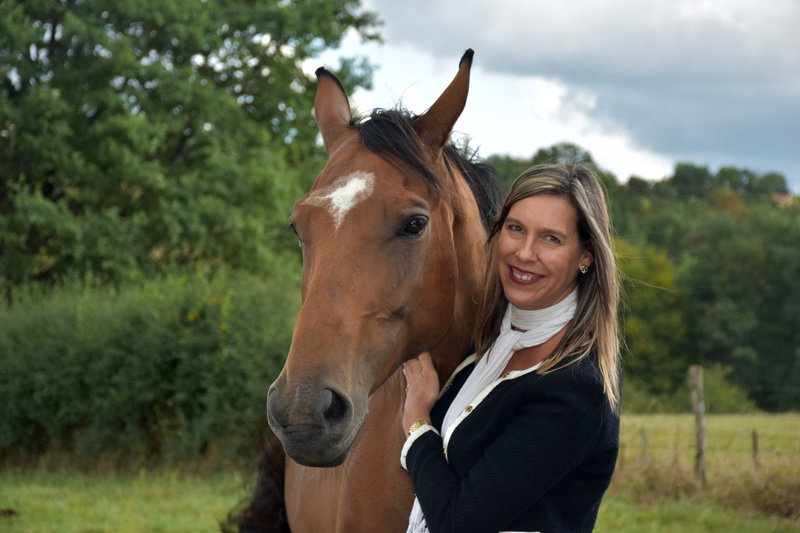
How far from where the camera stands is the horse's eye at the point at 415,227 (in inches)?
86.7

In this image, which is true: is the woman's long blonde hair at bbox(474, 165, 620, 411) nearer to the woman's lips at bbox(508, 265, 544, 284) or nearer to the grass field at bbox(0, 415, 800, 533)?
the woman's lips at bbox(508, 265, 544, 284)

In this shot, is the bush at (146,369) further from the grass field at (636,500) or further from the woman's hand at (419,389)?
the woman's hand at (419,389)

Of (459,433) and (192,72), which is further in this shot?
(192,72)

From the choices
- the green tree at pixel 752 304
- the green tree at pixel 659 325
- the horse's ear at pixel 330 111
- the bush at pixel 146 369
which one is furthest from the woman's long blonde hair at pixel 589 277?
the green tree at pixel 752 304

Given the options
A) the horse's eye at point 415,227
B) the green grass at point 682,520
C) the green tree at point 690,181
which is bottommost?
the green grass at point 682,520

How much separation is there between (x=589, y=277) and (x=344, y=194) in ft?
2.65

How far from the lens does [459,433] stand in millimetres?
2148

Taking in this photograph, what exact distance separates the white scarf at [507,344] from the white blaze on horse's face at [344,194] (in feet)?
2.07

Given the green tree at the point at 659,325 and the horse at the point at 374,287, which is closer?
the horse at the point at 374,287

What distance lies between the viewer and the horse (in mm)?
1904

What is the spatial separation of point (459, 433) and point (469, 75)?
3.91 feet

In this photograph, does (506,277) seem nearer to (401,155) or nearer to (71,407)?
(401,155)

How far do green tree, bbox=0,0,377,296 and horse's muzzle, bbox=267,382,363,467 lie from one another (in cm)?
1437

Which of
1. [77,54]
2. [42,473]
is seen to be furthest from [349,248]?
[77,54]
